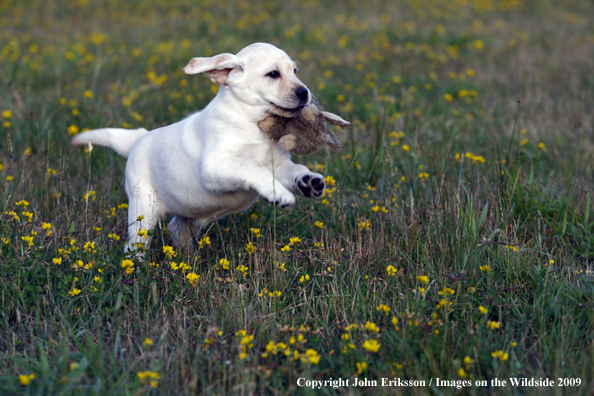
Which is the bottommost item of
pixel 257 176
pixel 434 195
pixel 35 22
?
pixel 434 195

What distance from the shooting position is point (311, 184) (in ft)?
9.07

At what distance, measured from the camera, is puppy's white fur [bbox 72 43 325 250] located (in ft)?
9.55

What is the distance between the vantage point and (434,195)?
11.2 ft

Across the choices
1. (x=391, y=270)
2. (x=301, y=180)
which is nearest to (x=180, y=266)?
(x=301, y=180)

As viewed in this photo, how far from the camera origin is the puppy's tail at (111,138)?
3758 millimetres

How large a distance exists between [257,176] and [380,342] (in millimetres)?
1036

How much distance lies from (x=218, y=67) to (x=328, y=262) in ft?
4.11

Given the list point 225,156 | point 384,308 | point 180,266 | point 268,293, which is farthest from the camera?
point 225,156

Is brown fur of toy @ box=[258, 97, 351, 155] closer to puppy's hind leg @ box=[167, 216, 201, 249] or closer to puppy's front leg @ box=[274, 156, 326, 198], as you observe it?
puppy's front leg @ box=[274, 156, 326, 198]

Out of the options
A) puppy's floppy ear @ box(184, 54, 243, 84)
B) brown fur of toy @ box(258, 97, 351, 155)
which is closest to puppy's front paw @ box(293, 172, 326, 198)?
brown fur of toy @ box(258, 97, 351, 155)

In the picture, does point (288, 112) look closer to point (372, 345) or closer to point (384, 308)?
point (384, 308)

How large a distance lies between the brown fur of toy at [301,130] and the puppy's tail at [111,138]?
117 centimetres

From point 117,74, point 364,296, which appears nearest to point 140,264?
point 364,296

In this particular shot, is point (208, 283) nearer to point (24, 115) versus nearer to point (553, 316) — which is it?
point (553, 316)
